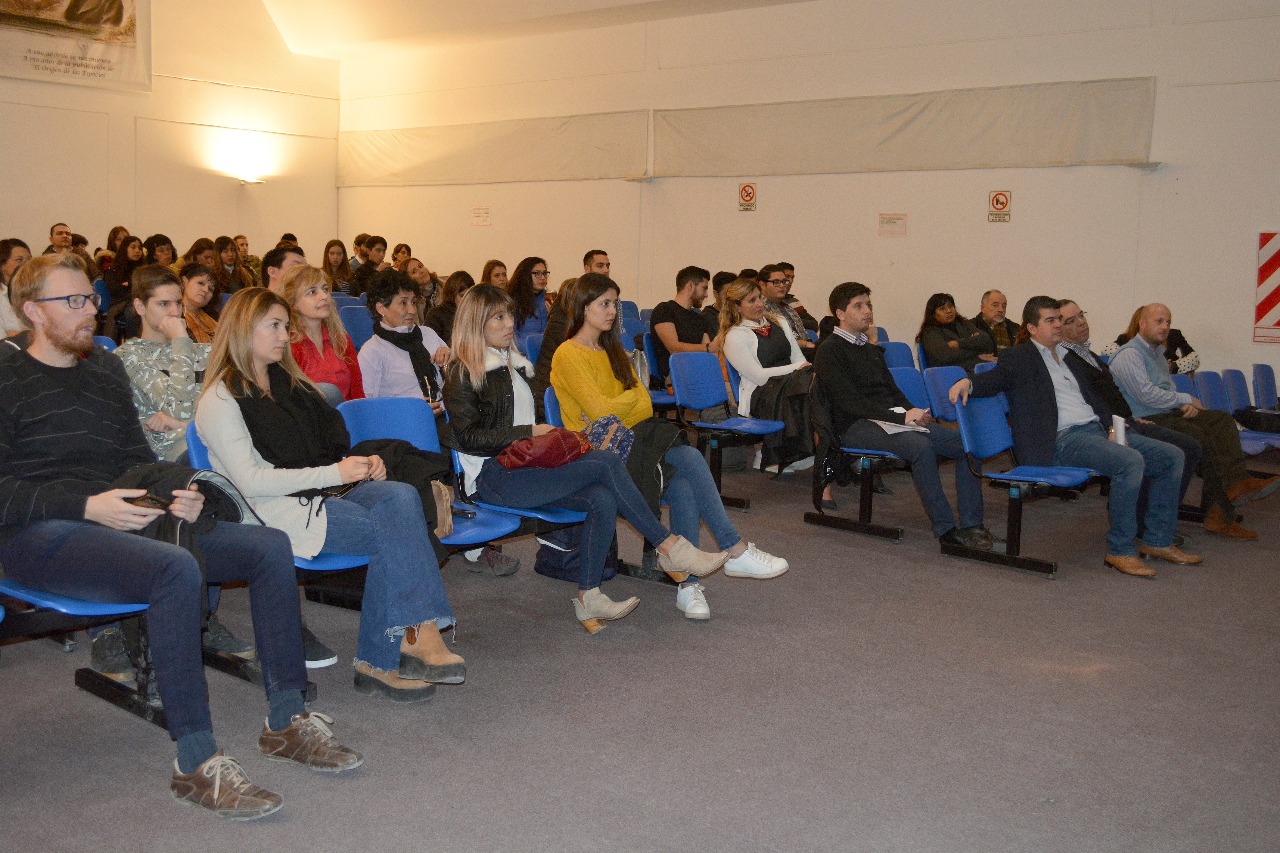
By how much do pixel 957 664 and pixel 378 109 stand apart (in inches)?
467

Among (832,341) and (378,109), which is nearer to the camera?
(832,341)

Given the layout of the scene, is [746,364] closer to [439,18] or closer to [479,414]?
[479,414]

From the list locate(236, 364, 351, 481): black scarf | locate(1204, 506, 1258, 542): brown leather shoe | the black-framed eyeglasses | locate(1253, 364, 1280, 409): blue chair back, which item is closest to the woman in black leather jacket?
locate(236, 364, 351, 481): black scarf

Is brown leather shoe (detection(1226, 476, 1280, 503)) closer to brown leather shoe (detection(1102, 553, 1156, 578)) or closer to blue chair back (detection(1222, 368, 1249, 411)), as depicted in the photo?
blue chair back (detection(1222, 368, 1249, 411))

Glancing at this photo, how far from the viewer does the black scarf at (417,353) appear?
16.8 ft

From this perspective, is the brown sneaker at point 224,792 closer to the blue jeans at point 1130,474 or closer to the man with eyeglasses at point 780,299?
the blue jeans at point 1130,474

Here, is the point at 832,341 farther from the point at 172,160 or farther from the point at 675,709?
the point at 172,160

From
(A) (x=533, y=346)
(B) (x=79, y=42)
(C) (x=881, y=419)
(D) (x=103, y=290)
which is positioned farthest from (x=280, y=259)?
(B) (x=79, y=42)

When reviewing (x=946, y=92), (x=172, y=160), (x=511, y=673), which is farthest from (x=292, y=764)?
(x=172, y=160)

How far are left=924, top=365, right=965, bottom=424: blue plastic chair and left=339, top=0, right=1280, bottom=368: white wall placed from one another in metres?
4.07

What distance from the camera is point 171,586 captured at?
8.91 feet

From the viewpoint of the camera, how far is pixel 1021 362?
5.33 m

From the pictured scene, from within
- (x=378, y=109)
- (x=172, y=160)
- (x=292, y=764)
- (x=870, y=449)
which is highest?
(x=378, y=109)

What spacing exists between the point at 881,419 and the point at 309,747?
3.53 meters
